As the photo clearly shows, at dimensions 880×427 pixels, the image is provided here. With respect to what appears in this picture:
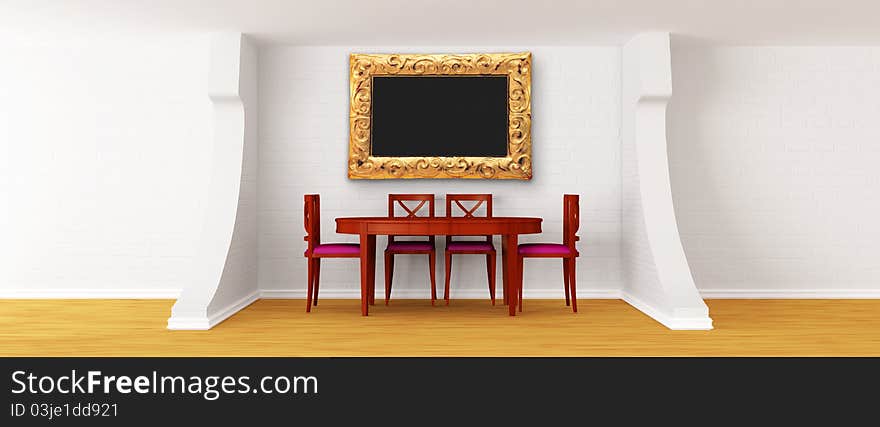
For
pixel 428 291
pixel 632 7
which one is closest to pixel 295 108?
pixel 428 291

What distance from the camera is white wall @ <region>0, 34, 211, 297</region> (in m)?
5.81

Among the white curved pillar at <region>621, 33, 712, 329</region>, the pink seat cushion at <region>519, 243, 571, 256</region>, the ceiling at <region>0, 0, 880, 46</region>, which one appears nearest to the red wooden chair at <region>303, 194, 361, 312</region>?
the pink seat cushion at <region>519, 243, 571, 256</region>

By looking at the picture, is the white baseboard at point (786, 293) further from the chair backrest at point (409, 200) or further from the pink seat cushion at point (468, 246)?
the chair backrest at point (409, 200)

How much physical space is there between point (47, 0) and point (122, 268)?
89.4 inches

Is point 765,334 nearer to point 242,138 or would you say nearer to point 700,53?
point 700,53

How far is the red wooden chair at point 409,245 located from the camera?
528 centimetres

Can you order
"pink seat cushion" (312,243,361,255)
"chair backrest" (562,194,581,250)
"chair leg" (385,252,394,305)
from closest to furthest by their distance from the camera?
"pink seat cushion" (312,243,361,255) < "chair backrest" (562,194,581,250) < "chair leg" (385,252,394,305)

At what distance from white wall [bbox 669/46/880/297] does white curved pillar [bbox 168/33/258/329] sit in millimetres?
3535

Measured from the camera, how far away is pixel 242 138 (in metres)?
5.30

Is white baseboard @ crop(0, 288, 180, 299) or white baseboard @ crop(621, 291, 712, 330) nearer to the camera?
white baseboard @ crop(621, 291, 712, 330)

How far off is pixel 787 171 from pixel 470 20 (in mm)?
3046

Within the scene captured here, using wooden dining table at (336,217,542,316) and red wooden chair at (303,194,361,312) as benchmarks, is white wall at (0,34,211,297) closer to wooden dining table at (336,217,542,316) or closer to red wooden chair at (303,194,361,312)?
red wooden chair at (303,194,361,312)
